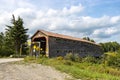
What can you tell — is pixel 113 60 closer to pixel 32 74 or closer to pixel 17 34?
pixel 32 74

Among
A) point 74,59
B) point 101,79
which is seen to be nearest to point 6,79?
point 101,79

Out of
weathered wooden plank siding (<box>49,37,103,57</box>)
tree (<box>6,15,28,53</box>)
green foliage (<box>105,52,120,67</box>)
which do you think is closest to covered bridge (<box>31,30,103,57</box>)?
weathered wooden plank siding (<box>49,37,103,57</box>)

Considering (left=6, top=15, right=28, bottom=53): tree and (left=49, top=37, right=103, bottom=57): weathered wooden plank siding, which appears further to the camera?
(left=6, top=15, right=28, bottom=53): tree

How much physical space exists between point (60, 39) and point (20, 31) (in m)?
14.1

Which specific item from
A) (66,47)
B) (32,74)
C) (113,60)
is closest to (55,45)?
(66,47)

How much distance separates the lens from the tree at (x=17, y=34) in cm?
5089

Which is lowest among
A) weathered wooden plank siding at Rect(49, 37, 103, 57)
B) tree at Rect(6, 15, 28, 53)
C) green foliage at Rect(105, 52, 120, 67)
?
green foliage at Rect(105, 52, 120, 67)

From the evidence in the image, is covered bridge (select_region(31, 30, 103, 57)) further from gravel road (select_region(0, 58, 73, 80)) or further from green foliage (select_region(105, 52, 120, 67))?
gravel road (select_region(0, 58, 73, 80))

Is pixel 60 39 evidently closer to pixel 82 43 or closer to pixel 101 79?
pixel 82 43

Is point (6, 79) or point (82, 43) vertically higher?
point (82, 43)

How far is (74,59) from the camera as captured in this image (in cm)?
2875

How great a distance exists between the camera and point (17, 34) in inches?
1997

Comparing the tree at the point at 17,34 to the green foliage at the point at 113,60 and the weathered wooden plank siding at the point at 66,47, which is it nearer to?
the weathered wooden plank siding at the point at 66,47

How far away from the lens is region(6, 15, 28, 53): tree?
2004 inches
